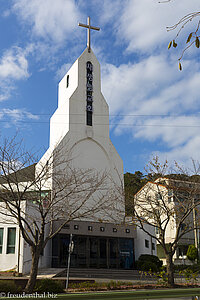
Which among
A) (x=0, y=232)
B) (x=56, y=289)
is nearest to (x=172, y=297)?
(x=56, y=289)

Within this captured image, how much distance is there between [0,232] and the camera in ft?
86.6

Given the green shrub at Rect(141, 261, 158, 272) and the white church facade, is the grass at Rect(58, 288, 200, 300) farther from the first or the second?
the green shrub at Rect(141, 261, 158, 272)

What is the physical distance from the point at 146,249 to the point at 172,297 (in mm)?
32463

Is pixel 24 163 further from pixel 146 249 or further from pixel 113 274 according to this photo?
pixel 146 249

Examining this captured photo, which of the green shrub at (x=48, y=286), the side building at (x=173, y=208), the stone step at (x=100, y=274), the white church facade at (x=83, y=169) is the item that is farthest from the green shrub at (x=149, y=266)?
the green shrub at (x=48, y=286)

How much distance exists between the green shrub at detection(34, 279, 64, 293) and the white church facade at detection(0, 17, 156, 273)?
9.84 metres

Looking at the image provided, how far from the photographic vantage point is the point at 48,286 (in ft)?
49.3

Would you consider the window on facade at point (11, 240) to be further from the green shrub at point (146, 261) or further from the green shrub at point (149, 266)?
the green shrub at point (146, 261)

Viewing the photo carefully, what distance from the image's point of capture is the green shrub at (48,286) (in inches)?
577

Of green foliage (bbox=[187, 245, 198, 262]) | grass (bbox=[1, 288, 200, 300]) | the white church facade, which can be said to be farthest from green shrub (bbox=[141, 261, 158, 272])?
grass (bbox=[1, 288, 200, 300])

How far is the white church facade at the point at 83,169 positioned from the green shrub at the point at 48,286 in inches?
387

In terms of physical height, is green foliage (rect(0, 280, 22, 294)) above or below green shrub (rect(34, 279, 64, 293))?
above

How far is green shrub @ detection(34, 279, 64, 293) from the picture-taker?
14.7 metres

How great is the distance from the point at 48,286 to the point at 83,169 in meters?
20.8
